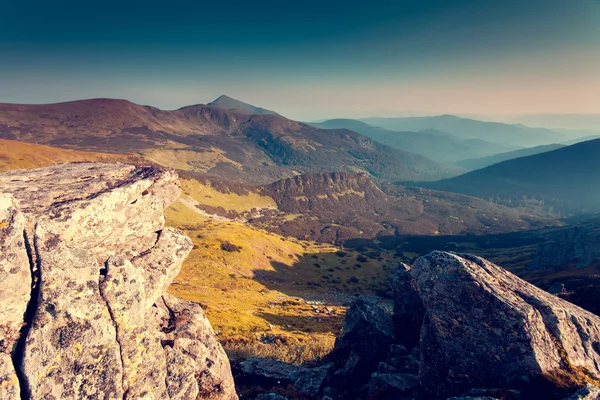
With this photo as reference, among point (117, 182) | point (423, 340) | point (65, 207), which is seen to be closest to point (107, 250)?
point (65, 207)

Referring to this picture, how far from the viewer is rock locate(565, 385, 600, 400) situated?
17155 mm

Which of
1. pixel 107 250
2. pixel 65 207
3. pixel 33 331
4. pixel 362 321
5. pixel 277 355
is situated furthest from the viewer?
pixel 277 355

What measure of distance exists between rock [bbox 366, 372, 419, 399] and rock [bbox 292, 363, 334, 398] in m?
6.28

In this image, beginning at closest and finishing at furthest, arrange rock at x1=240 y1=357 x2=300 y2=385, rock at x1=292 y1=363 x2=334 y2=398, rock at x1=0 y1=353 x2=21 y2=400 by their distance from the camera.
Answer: rock at x1=0 y1=353 x2=21 y2=400, rock at x1=292 y1=363 x2=334 y2=398, rock at x1=240 y1=357 x2=300 y2=385

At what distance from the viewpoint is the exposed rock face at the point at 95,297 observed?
15.4 meters

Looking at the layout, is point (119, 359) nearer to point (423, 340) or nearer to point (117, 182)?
point (117, 182)

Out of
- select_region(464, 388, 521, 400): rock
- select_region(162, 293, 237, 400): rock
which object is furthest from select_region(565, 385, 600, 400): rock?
select_region(162, 293, 237, 400): rock

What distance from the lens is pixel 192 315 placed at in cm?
2458

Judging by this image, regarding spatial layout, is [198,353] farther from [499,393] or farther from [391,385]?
[499,393]

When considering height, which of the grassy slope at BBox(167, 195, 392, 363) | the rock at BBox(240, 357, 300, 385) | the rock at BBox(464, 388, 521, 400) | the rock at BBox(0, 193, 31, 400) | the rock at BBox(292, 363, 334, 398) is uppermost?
the rock at BBox(0, 193, 31, 400)

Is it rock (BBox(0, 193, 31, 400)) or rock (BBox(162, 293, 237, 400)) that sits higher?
rock (BBox(0, 193, 31, 400))

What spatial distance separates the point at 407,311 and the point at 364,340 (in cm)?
663

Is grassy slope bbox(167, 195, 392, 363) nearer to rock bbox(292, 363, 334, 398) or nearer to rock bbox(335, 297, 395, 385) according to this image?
rock bbox(292, 363, 334, 398)

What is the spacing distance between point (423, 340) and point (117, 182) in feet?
89.6
